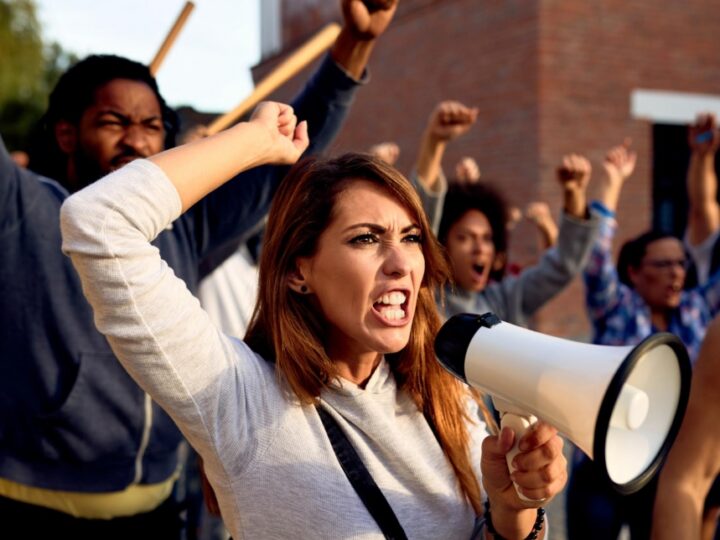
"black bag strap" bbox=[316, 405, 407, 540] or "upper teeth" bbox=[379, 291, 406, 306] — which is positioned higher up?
"upper teeth" bbox=[379, 291, 406, 306]

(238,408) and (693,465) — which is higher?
(238,408)

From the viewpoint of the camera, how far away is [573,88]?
393 inches

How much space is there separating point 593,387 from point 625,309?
2.82 metres

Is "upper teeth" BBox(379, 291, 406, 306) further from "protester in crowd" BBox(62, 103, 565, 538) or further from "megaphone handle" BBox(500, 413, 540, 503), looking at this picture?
"megaphone handle" BBox(500, 413, 540, 503)

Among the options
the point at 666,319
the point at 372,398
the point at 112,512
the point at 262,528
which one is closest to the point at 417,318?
the point at 372,398

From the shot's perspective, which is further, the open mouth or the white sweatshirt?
the open mouth

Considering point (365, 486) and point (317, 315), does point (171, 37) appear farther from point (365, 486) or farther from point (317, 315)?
point (365, 486)

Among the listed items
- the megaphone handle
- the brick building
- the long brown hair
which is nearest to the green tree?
the brick building

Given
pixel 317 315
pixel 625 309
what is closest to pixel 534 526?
pixel 317 315

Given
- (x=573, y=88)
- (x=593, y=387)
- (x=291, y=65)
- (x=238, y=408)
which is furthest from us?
(x=573, y=88)

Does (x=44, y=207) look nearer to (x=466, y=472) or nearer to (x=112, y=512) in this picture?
(x=112, y=512)

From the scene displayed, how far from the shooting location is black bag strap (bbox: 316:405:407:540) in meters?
1.57

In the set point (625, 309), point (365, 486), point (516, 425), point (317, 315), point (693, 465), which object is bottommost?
point (625, 309)

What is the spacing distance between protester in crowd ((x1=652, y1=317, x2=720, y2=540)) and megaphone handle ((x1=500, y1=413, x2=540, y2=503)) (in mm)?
570
